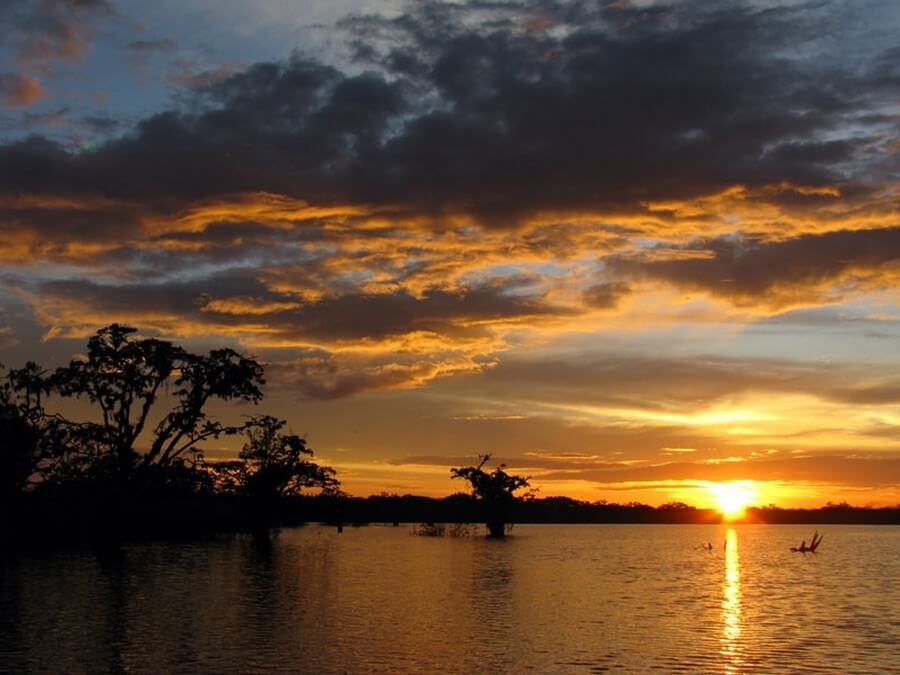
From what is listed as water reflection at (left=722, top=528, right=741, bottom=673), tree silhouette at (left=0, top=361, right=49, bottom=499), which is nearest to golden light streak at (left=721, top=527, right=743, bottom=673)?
water reflection at (left=722, top=528, right=741, bottom=673)

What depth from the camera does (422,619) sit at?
161ft

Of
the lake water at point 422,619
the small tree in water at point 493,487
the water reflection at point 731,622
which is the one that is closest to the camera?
the lake water at point 422,619

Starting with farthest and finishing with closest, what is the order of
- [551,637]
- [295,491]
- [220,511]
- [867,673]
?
[220,511] < [295,491] < [551,637] < [867,673]

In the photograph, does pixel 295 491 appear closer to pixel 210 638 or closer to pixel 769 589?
pixel 769 589

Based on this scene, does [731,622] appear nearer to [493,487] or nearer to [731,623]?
[731,623]

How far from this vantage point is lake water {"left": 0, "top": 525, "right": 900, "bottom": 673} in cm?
3628

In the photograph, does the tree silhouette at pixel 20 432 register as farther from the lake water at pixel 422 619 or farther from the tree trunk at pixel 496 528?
the tree trunk at pixel 496 528

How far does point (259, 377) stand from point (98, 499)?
15280 millimetres

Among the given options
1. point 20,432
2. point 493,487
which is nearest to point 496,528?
point 493,487

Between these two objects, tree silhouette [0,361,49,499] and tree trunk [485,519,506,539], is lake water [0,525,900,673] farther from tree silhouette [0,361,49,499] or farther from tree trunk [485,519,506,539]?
tree trunk [485,519,506,539]

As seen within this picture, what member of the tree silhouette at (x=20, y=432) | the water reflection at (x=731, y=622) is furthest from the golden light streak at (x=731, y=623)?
the tree silhouette at (x=20, y=432)

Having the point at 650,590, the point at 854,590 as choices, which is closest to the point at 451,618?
the point at 650,590

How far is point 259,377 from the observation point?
257ft

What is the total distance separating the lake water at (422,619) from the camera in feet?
119
